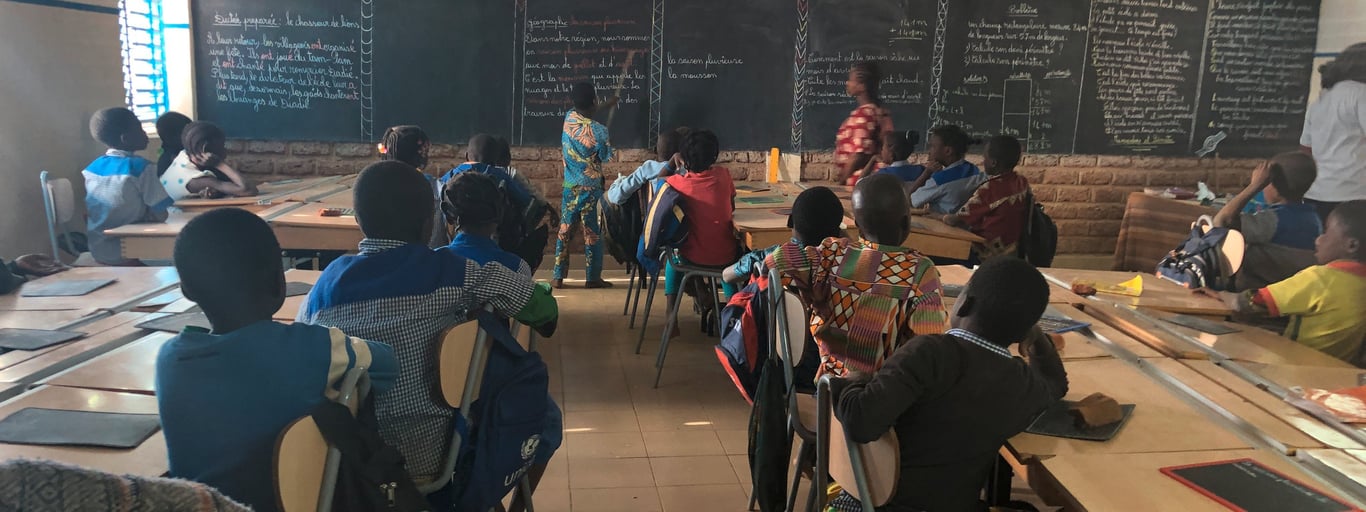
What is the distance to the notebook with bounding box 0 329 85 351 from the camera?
203 centimetres

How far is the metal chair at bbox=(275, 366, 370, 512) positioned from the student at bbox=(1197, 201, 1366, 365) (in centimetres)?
249

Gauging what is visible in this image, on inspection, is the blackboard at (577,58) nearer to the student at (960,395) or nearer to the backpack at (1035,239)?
the backpack at (1035,239)

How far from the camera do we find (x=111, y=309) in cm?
240

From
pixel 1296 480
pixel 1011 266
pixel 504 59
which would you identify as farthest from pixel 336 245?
pixel 1296 480

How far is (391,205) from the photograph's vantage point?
1921mm

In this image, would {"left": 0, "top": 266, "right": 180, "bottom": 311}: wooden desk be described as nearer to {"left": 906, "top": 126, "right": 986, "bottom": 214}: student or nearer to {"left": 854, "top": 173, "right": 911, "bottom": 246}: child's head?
{"left": 854, "top": 173, "right": 911, "bottom": 246}: child's head

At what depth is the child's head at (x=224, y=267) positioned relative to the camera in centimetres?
149

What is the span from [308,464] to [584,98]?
4173 mm

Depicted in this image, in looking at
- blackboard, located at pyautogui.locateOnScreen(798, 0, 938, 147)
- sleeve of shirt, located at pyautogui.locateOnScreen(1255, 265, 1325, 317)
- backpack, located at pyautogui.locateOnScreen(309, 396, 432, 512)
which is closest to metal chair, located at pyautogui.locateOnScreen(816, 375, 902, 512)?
backpack, located at pyautogui.locateOnScreen(309, 396, 432, 512)

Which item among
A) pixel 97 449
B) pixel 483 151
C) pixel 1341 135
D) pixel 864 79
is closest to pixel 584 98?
pixel 483 151

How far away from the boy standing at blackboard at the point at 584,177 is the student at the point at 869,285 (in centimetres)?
332

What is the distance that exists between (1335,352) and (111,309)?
3410 millimetres

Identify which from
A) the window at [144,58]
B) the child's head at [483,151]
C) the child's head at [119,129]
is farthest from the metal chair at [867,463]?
the window at [144,58]

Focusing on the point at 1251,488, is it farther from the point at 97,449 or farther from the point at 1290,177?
the point at 1290,177
